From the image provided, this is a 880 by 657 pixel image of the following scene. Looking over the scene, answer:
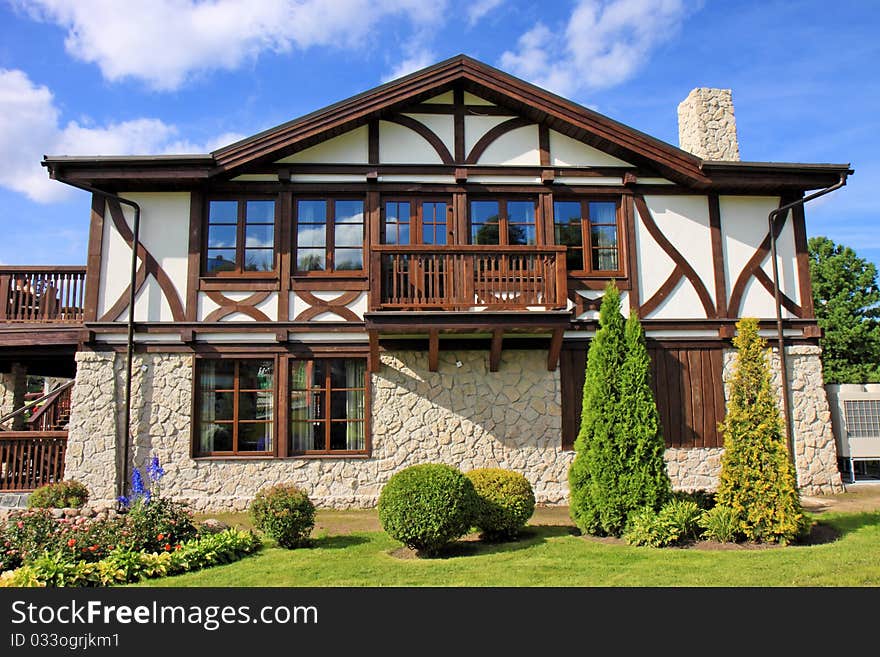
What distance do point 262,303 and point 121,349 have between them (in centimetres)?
264

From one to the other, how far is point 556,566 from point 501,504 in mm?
1593

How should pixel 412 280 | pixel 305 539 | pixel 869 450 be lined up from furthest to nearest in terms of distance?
pixel 869 450
pixel 412 280
pixel 305 539

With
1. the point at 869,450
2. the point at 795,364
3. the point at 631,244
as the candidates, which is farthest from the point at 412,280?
the point at 869,450

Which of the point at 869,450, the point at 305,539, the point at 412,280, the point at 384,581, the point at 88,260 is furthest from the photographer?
the point at 869,450

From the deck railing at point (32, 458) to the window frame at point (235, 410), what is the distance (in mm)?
2324

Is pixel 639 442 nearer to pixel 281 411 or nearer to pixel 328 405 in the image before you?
pixel 328 405

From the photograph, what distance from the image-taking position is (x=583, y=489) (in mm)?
9922

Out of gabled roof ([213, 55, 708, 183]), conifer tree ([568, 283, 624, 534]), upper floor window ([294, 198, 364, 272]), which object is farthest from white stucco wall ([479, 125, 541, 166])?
conifer tree ([568, 283, 624, 534])

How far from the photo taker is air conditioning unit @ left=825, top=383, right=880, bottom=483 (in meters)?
13.7

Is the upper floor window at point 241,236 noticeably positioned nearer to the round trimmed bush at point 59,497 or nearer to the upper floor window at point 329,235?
the upper floor window at point 329,235

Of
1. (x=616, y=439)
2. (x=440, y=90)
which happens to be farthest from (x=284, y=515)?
(x=440, y=90)

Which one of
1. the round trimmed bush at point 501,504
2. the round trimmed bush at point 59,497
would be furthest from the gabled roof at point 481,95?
the round trimmed bush at point 501,504

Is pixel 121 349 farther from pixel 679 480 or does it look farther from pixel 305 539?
pixel 679 480

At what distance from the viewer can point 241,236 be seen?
13172 millimetres
